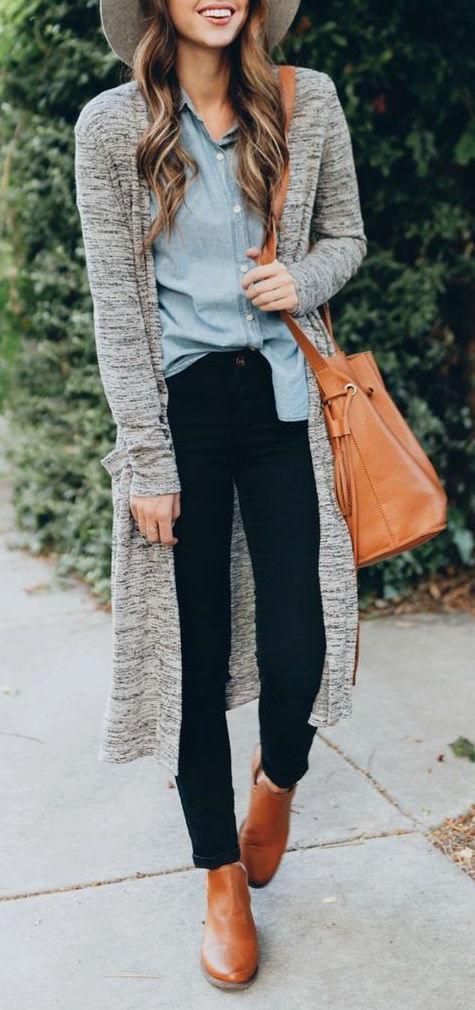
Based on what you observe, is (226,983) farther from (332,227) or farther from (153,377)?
(332,227)

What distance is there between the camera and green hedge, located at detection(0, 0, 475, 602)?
4582mm

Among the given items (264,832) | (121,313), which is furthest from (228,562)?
(264,832)

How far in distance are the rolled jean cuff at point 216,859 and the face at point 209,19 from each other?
165cm

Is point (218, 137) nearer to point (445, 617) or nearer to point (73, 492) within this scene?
point (445, 617)

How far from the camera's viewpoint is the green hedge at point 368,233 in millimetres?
4582

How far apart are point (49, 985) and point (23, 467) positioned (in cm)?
365

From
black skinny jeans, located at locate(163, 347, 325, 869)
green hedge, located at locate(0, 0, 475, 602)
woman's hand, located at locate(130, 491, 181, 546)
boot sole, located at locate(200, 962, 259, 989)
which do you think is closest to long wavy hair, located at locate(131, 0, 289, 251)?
black skinny jeans, located at locate(163, 347, 325, 869)

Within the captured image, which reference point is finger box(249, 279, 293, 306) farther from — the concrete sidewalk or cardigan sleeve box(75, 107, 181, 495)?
the concrete sidewalk

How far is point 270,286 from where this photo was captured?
2457 mm

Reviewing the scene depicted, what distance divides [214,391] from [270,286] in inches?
9.1

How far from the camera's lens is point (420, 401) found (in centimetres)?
484

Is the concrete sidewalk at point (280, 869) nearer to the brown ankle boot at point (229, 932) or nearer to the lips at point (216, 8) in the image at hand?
the brown ankle boot at point (229, 932)

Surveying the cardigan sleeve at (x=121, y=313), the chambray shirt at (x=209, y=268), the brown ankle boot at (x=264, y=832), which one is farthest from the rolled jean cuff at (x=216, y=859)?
the chambray shirt at (x=209, y=268)

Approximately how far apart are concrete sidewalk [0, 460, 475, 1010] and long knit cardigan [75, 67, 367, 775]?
1.46 ft
